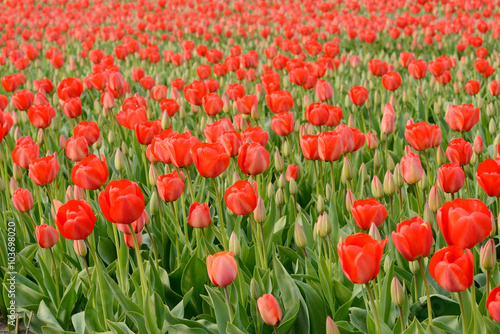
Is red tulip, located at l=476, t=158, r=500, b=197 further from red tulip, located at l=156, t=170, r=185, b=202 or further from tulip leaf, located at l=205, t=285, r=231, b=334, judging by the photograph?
red tulip, located at l=156, t=170, r=185, b=202

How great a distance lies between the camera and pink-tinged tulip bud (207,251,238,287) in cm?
161

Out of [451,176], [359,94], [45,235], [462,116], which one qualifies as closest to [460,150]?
[451,176]

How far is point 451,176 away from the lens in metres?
2.03

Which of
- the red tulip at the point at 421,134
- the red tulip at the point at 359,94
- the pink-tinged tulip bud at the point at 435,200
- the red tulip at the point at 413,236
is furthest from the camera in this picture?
the red tulip at the point at 359,94

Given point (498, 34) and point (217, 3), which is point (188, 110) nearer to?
point (498, 34)

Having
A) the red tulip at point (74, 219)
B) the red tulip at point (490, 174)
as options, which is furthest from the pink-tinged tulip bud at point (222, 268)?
the red tulip at point (490, 174)

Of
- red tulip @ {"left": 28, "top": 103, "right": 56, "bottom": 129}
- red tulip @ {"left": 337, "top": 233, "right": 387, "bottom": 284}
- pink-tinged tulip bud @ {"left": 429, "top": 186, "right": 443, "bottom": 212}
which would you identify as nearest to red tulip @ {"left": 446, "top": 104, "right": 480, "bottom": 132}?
pink-tinged tulip bud @ {"left": 429, "top": 186, "right": 443, "bottom": 212}

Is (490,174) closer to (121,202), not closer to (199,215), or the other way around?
(199,215)

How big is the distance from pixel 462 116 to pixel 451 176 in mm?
794

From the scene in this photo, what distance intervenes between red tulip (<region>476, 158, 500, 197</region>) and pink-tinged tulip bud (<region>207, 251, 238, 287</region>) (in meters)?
0.90

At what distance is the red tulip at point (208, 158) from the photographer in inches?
79.8

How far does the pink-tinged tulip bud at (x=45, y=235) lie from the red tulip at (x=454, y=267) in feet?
4.49

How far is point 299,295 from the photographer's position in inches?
76.2

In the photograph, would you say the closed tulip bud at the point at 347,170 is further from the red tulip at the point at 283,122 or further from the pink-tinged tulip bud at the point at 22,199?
the pink-tinged tulip bud at the point at 22,199
